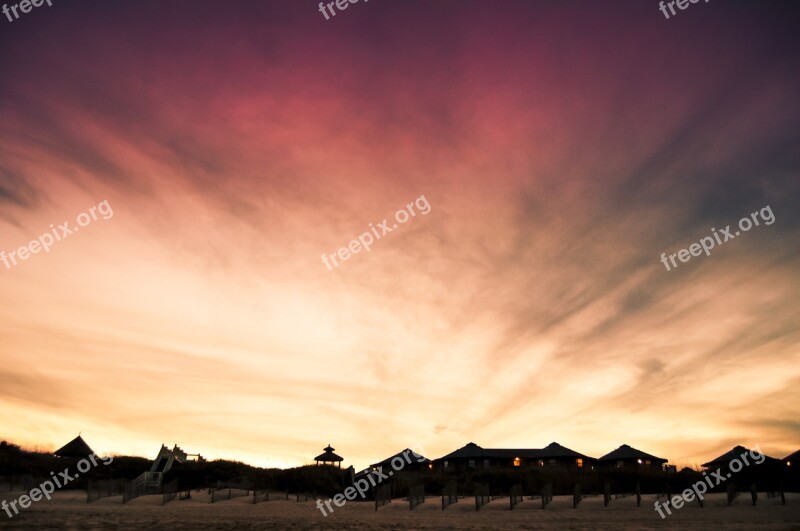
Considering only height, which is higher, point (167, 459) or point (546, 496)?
point (167, 459)

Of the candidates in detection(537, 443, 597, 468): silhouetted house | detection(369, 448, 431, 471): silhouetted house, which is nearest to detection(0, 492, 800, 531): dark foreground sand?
detection(369, 448, 431, 471): silhouetted house

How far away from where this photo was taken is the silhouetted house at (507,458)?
6962 centimetres

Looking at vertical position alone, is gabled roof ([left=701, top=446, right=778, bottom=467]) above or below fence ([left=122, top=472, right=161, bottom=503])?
above

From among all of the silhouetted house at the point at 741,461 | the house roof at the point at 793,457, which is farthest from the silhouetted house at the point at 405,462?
the house roof at the point at 793,457

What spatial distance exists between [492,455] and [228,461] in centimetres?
3645

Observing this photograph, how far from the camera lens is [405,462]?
69.8 meters

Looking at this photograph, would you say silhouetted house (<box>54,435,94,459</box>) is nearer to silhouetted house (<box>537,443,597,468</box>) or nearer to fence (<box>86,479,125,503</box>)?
fence (<box>86,479,125,503</box>)

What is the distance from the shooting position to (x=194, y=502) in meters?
38.2

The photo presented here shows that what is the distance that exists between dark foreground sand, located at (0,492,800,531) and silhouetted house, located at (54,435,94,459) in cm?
2277

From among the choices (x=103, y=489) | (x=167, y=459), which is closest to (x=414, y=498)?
(x=103, y=489)

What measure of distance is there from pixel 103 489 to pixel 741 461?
72559 millimetres

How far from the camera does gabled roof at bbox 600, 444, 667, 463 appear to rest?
7206 cm

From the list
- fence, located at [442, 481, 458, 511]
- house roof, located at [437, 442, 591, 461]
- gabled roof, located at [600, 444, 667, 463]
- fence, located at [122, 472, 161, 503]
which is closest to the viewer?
fence, located at [442, 481, 458, 511]

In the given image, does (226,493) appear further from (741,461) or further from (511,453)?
(741,461)
